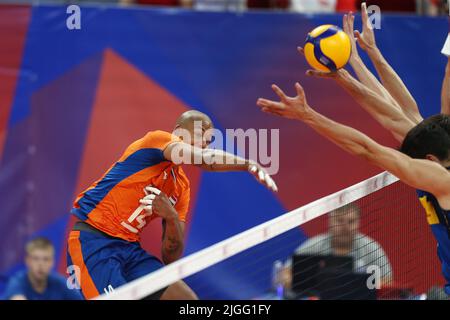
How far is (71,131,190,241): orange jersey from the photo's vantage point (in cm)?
589

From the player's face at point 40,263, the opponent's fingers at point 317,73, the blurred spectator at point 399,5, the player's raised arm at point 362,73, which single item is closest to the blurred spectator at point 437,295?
the player's raised arm at point 362,73

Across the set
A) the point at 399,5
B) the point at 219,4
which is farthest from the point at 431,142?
the point at 399,5

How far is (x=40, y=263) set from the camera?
841cm

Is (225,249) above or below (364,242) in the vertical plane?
below

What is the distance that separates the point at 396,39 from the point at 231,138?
230cm

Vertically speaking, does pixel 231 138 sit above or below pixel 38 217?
above

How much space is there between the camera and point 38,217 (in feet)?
29.7

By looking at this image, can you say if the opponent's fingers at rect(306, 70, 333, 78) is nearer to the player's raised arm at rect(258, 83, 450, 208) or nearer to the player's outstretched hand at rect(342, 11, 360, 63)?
the player's raised arm at rect(258, 83, 450, 208)

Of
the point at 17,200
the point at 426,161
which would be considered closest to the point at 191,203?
the point at 17,200

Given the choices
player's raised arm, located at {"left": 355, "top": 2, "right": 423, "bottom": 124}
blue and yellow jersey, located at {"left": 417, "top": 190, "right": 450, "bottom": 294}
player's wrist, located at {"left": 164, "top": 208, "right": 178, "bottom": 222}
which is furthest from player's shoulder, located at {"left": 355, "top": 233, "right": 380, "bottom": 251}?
player's wrist, located at {"left": 164, "top": 208, "right": 178, "bottom": 222}

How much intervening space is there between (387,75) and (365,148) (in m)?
1.60

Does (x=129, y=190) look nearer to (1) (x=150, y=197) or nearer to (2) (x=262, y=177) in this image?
(1) (x=150, y=197)

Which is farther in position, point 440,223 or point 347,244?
point 347,244

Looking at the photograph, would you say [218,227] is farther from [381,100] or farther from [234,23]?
[381,100]
